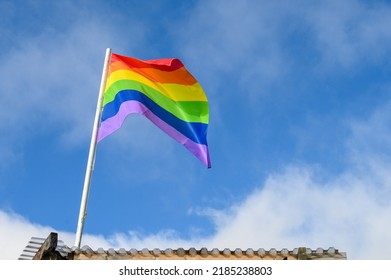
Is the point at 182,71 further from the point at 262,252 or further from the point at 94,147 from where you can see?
the point at 262,252

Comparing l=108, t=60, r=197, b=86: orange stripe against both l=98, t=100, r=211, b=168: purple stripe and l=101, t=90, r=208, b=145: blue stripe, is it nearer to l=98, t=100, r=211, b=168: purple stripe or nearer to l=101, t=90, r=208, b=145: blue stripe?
l=101, t=90, r=208, b=145: blue stripe

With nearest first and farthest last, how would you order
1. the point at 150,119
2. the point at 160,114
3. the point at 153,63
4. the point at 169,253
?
the point at 169,253
the point at 150,119
the point at 160,114
the point at 153,63

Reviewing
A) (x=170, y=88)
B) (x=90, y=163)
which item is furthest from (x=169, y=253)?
(x=170, y=88)

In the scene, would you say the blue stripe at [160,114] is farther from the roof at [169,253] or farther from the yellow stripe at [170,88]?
the roof at [169,253]

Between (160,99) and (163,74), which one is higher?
(163,74)

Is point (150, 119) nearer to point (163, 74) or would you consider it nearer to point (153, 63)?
point (163, 74)

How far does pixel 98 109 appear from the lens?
1478cm

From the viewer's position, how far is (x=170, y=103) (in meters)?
16.5

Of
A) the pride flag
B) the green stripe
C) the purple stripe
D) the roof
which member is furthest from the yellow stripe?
the roof

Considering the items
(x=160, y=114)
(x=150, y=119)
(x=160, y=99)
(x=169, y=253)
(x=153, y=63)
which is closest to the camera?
(x=169, y=253)

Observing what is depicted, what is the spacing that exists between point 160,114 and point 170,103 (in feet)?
2.16

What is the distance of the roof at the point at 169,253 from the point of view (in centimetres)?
1292

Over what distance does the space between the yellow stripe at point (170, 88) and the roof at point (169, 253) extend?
4.44m
